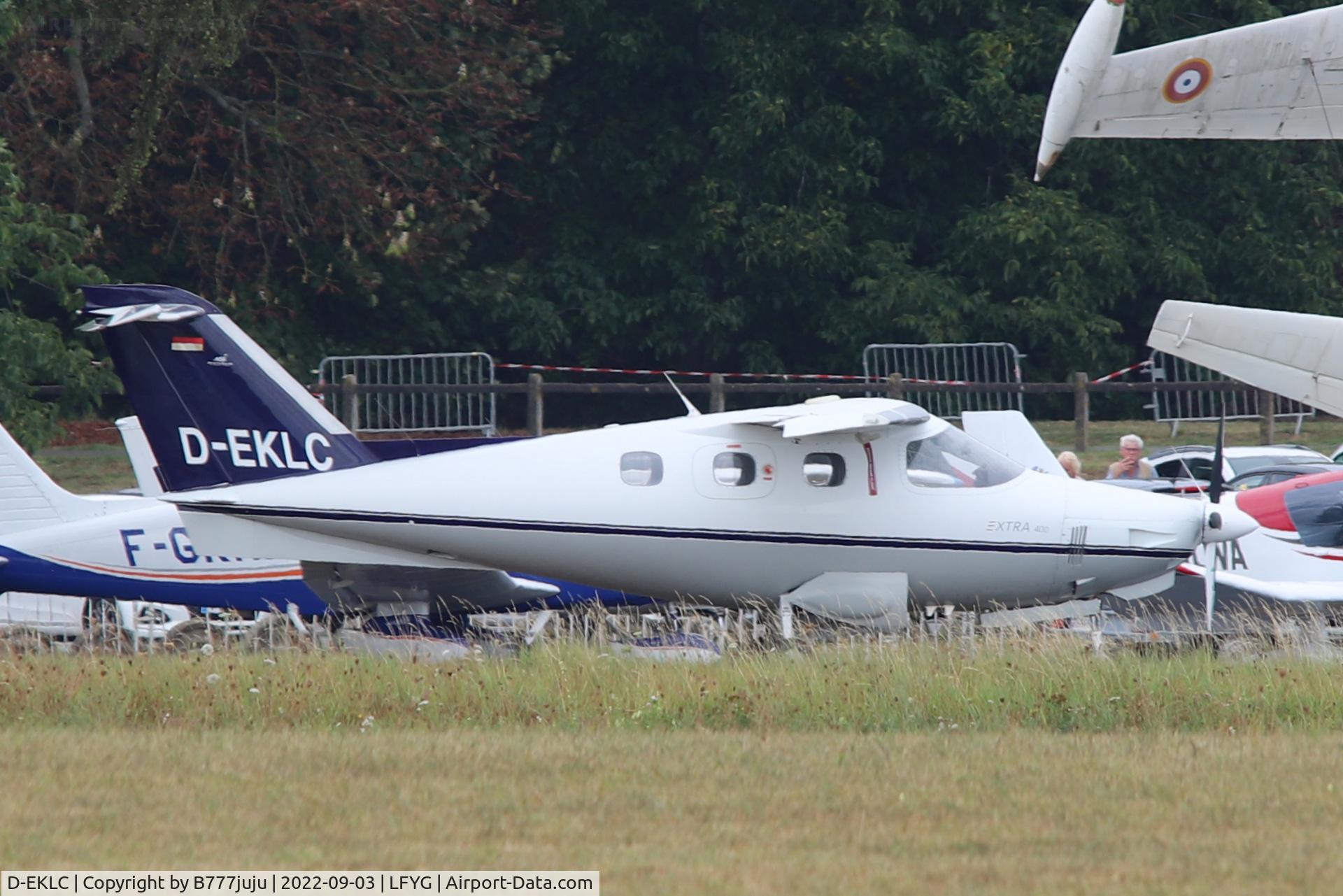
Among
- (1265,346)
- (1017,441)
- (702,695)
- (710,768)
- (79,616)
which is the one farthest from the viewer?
(1017,441)

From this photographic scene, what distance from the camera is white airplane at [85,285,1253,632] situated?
42.2ft

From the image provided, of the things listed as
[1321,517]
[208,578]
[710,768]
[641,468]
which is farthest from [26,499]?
[1321,517]

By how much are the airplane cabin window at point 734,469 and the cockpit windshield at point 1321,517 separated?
510 cm

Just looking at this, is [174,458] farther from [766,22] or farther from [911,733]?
[766,22]

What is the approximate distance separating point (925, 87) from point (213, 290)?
1377 centimetres

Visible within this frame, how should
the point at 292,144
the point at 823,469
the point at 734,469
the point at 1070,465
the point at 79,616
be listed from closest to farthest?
the point at 734,469 < the point at 823,469 < the point at 79,616 < the point at 1070,465 < the point at 292,144

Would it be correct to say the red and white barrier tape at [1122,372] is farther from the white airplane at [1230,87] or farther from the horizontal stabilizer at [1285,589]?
the white airplane at [1230,87]

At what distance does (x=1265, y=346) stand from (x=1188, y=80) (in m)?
2.15

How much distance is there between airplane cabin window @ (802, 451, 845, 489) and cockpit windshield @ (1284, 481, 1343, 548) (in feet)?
14.5

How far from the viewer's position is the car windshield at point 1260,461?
22.2 meters

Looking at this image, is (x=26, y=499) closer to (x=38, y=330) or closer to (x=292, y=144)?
(x=38, y=330)

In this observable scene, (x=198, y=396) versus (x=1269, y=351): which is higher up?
(x=1269, y=351)

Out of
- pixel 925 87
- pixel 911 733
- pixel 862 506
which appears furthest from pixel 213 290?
pixel 911 733

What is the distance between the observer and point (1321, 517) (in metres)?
14.5
